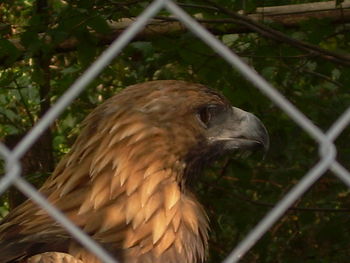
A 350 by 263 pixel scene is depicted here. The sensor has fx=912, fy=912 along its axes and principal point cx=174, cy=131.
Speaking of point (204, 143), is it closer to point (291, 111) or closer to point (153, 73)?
point (153, 73)

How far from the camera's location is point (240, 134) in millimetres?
3867

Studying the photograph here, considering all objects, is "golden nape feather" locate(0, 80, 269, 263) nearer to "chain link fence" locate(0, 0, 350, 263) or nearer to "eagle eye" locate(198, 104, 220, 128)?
"eagle eye" locate(198, 104, 220, 128)

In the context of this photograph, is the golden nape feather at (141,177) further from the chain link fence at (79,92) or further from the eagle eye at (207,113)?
the chain link fence at (79,92)

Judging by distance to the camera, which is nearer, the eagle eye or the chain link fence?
the chain link fence

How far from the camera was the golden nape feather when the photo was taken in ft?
10.9

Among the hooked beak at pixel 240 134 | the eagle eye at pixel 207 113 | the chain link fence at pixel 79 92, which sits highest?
the chain link fence at pixel 79 92

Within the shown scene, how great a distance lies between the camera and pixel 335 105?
496 centimetres

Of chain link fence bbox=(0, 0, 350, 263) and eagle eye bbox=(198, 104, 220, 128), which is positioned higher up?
chain link fence bbox=(0, 0, 350, 263)

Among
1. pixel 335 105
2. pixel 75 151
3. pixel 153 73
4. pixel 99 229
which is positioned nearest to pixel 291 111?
pixel 99 229

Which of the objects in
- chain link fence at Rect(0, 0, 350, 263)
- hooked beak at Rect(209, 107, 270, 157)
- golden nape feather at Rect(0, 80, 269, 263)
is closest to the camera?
chain link fence at Rect(0, 0, 350, 263)

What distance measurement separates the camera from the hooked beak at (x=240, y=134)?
384 centimetres

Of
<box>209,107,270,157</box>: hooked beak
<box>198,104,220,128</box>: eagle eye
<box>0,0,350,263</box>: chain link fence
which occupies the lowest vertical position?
<box>209,107,270,157</box>: hooked beak

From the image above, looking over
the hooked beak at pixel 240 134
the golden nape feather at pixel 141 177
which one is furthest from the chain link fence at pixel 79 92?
the hooked beak at pixel 240 134

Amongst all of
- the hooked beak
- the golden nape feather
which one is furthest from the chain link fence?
the hooked beak
